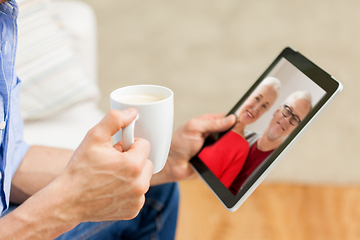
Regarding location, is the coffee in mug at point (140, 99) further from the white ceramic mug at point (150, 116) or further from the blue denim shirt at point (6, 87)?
the blue denim shirt at point (6, 87)

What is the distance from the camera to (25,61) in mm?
947

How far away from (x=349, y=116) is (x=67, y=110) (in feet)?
4.44

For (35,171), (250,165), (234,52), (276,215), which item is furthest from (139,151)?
(234,52)

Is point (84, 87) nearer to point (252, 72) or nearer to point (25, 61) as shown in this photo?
point (25, 61)

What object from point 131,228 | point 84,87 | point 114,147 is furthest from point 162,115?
point 84,87

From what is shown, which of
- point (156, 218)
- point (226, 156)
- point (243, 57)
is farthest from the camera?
point (243, 57)

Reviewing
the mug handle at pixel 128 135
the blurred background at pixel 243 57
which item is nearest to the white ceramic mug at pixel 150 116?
the mug handle at pixel 128 135

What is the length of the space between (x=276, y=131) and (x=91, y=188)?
13.0 inches

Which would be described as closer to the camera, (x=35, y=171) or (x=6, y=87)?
(x=6, y=87)

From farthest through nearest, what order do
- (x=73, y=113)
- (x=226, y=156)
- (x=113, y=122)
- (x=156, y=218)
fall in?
(x=73, y=113)
(x=156, y=218)
(x=226, y=156)
(x=113, y=122)

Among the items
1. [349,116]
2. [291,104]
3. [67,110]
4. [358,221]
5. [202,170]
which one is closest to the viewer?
[291,104]

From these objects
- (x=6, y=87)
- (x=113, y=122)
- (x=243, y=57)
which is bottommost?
(x=6, y=87)

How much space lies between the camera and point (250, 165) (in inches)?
23.7

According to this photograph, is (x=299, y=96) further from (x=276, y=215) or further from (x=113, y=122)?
(x=276, y=215)
